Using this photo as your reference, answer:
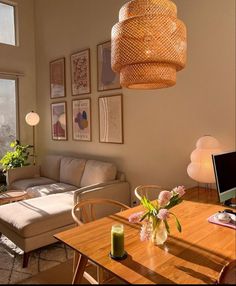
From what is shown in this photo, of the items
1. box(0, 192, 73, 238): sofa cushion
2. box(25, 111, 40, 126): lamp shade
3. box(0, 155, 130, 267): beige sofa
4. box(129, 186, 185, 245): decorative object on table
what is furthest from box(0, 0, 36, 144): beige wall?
box(129, 186, 185, 245): decorative object on table

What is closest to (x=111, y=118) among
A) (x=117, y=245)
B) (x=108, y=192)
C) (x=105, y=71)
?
(x=105, y=71)

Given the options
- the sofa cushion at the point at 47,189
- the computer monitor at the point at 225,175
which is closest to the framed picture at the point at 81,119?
the sofa cushion at the point at 47,189

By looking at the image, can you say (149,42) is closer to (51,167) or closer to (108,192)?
(108,192)

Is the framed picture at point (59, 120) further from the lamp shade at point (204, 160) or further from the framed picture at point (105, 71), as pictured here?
the lamp shade at point (204, 160)

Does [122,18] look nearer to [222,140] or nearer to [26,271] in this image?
[222,140]

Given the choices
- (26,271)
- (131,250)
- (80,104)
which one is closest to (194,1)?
(80,104)

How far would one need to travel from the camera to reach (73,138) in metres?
4.53

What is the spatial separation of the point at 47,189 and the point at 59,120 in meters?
1.48

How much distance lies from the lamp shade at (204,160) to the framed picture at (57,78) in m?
2.99

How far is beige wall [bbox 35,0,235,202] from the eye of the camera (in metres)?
2.55

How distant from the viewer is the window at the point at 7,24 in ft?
16.7

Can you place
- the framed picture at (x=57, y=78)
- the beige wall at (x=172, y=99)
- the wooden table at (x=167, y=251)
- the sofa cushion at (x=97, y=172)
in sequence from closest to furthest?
the wooden table at (x=167, y=251) < the beige wall at (x=172, y=99) < the sofa cushion at (x=97, y=172) < the framed picture at (x=57, y=78)

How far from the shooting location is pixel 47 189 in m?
3.83

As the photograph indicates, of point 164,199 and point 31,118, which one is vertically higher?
point 31,118
